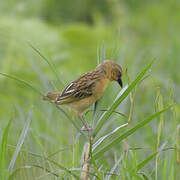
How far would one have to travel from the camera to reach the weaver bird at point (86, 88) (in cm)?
221

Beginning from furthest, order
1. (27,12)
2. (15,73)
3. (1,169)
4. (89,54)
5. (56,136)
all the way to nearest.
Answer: (27,12) < (89,54) < (15,73) < (56,136) < (1,169)

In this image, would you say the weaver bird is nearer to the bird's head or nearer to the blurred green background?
the bird's head

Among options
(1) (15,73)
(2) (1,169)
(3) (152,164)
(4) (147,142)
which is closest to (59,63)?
(1) (15,73)

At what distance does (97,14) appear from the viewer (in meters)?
7.53

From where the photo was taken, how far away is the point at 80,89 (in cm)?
234

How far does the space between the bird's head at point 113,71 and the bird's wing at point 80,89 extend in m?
0.09

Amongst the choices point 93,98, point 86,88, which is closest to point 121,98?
point 93,98

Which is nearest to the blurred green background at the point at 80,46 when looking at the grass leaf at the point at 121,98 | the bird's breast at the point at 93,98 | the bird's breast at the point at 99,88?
the bird's breast at the point at 93,98

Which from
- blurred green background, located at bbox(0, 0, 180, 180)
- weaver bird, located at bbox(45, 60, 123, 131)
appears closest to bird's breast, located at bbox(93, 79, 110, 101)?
weaver bird, located at bbox(45, 60, 123, 131)

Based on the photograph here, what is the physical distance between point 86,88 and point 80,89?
0.10 ft

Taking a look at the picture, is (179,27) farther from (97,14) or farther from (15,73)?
(15,73)

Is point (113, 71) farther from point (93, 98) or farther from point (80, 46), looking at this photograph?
point (80, 46)

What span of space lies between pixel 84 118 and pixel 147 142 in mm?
1080

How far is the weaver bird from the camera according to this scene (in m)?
2.21
